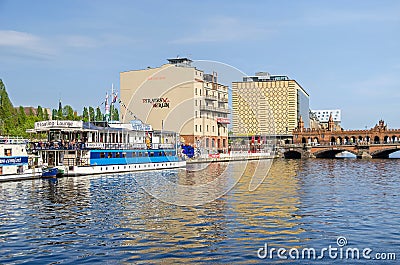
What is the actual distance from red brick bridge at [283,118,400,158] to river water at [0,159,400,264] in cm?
11871

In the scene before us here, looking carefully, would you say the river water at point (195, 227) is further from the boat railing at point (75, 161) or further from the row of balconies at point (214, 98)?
the row of balconies at point (214, 98)

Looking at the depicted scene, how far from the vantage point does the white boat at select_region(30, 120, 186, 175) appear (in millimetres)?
74438

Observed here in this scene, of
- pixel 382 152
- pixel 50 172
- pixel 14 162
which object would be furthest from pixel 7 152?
pixel 382 152

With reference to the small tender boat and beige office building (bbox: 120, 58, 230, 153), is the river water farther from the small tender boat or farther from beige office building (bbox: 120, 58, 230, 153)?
beige office building (bbox: 120, 58, 230, 153)

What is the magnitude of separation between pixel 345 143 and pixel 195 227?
156 m

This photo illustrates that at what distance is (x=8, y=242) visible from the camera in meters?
27.4

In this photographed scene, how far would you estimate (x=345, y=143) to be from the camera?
581 feet

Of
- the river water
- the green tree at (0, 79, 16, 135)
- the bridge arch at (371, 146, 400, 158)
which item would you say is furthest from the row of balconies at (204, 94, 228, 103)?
the river water

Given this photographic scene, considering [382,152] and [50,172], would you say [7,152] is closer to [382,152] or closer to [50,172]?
[50,172]

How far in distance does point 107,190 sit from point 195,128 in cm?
8598

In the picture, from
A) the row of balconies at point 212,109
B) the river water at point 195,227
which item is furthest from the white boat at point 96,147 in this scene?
the row of balconies at point 212,109

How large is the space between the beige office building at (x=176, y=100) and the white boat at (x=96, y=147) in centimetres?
3682

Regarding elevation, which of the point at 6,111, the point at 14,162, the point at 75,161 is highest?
the point at 6,111

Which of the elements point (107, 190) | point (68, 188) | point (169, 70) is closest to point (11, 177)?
point (68, 188)
